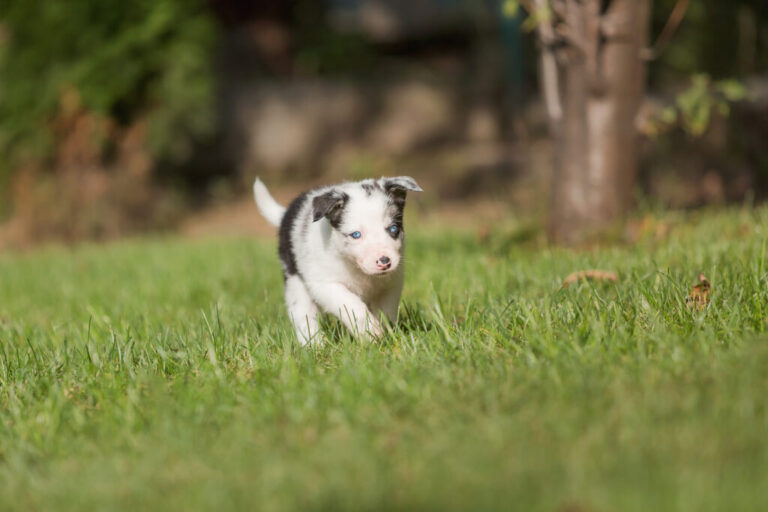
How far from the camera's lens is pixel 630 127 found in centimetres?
581

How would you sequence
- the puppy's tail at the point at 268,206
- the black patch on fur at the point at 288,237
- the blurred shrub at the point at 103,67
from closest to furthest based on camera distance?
1. the black patch on fur at the point at 288,237
2. the puppy's tail at the point at 268,206
3. the blurred shrub at the point at 103,67

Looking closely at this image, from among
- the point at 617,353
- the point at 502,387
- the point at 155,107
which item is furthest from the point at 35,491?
the point at 155,107

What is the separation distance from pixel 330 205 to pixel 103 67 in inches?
279

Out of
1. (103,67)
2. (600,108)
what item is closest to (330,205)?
(600,108)

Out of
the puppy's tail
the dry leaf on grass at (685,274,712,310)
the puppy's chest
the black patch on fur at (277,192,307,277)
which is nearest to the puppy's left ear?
the puppy's chest

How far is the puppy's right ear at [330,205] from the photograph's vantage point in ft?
12.0

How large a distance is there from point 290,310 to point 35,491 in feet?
6.52

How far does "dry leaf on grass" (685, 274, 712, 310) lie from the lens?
325cm

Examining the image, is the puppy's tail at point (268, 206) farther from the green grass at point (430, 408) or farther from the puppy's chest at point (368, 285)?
the puppy's chest at point (368, 285)

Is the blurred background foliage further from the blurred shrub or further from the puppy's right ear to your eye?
the puppy's right ear

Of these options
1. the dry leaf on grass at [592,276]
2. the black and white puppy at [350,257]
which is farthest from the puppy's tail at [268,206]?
the dry leaf on grass at [592,276]

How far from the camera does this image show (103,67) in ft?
31.6

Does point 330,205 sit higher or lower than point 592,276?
higher

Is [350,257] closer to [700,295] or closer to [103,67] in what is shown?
[700,295]
